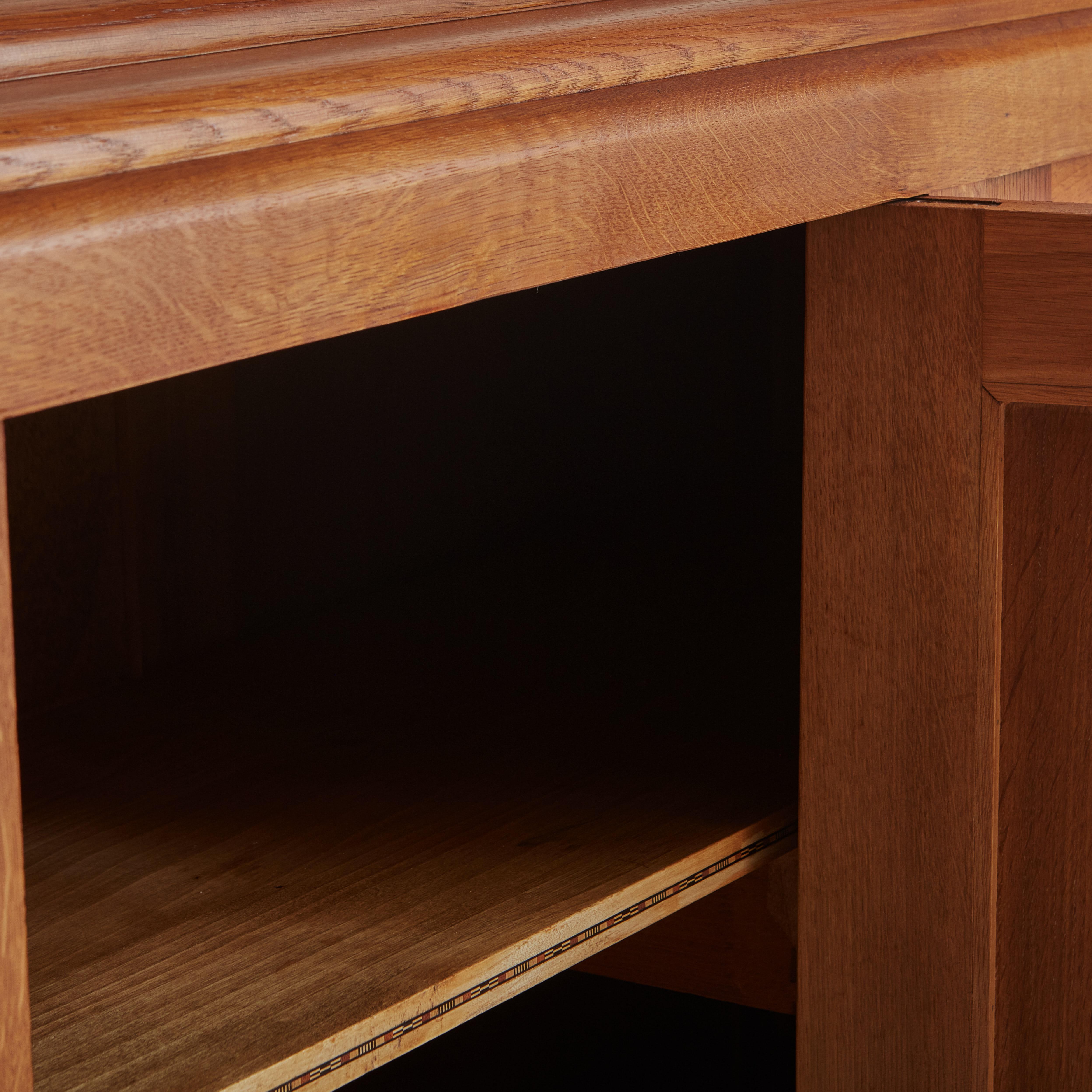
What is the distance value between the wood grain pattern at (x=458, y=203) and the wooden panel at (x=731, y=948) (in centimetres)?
33

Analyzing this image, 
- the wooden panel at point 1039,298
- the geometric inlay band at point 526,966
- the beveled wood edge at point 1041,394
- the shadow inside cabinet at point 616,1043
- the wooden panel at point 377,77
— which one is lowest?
the shadow inside cabinet at point 616,1043

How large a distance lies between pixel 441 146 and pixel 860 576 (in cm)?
30

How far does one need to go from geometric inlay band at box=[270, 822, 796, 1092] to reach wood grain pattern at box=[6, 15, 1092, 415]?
0.25 metres

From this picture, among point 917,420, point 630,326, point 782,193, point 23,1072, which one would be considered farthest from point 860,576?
point 630,326

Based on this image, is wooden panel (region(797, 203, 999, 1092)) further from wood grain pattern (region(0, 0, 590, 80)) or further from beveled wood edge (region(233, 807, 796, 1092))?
wood grain pattern (region(0, 0, 590, 80))

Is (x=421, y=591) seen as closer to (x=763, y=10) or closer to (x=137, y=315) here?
(x=763, y=10)

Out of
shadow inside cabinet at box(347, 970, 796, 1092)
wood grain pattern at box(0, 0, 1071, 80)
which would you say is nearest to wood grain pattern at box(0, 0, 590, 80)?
wood grain pattern at box(0, 0, 1071, 80)

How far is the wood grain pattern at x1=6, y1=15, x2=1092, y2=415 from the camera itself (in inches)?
14.4

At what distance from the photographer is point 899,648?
0.68m

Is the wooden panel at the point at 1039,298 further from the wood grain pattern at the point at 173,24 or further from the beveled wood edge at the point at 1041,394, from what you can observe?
the wood grain pattern at the point at 173,24

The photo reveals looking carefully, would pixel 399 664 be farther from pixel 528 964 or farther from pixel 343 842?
pixel 528 964

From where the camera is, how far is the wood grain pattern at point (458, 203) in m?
0.36

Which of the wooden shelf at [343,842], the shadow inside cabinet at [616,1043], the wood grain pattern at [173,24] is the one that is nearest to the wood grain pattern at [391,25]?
the wood grain pattern at [173,24]

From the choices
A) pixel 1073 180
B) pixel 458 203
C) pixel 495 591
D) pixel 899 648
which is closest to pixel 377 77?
pixel 458 203
